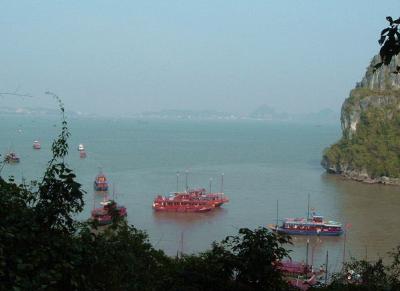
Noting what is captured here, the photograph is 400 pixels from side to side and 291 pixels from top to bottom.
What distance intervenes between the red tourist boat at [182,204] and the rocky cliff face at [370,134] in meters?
10.6

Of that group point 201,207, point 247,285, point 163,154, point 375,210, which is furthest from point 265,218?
point 163,154

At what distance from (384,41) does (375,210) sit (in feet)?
51.3

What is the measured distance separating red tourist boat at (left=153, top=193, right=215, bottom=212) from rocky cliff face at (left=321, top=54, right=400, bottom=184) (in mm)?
10573

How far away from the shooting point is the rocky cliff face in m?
25.6

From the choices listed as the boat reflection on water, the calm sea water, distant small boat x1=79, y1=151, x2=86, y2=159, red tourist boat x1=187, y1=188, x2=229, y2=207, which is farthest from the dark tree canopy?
distant small boat x1=79, y1=151, x2=86, y2=159

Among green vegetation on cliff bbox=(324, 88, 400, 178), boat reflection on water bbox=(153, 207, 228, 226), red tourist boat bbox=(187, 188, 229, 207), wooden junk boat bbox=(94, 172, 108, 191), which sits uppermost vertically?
green vegetation on cliff bbox=(324, 88, 400, 178)

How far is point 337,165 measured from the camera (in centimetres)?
2739

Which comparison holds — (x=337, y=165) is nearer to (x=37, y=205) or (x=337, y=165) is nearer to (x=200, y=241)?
(x=200, y=241)

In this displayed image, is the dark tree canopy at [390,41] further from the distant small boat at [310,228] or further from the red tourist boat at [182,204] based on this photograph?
the red tourist boat at [182,204]

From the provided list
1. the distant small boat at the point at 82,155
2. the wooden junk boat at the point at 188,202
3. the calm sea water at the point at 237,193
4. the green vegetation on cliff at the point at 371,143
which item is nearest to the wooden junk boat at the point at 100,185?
the calm sea water at the point at 237,193

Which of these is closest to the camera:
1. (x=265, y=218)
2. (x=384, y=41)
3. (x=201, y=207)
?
(x=384, y=41)

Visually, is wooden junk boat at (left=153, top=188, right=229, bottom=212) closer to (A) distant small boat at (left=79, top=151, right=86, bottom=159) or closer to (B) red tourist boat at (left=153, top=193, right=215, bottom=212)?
(B) red tourist boat at (left=153, top=193, right=215, bottom=212)

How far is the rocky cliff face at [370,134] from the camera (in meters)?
25.6

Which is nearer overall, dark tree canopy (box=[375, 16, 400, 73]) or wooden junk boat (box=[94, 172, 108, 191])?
dark tree canopy (box=[375, 16, 400, 73])
